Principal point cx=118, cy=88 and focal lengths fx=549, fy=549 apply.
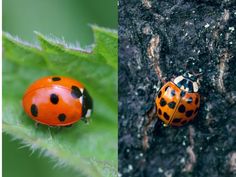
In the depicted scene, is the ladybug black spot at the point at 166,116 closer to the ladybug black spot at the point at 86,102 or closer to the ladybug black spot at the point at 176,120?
the ladybug black spot at the point at 176,120

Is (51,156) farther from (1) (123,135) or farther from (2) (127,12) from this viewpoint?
(2) (127,12)

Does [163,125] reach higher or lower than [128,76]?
lower

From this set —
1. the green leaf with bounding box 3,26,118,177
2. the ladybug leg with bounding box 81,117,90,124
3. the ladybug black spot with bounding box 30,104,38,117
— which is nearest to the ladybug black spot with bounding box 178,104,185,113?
the green leaf with bounding box 3,26,118,177

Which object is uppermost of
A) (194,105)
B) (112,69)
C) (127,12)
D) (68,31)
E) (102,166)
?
(68,31)

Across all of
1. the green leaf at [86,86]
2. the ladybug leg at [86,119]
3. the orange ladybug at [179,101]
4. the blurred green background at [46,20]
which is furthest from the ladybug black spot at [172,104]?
the blurred green background at [46,20]

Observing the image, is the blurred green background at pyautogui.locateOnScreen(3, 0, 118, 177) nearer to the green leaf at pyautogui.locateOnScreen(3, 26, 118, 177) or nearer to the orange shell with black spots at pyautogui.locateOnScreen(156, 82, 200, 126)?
the green leaf at pyautogui.locateOnScreen(3, 26, 118, 177)

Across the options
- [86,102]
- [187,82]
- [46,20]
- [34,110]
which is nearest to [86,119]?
[86,102]

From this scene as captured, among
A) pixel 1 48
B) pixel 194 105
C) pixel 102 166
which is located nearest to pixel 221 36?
pixel 194 105
